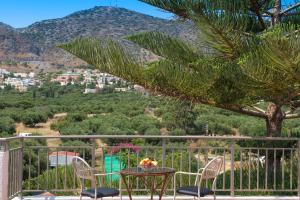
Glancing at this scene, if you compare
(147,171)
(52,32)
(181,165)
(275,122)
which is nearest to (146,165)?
(147,171)

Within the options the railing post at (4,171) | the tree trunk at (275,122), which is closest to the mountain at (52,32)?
the tree trunk at (275,122)

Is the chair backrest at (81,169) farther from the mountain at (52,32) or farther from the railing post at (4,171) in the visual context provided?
the mountain at (52,32)

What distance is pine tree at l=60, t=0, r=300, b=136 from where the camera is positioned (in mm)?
8617

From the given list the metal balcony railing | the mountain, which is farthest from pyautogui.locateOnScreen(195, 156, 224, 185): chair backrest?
the mountain

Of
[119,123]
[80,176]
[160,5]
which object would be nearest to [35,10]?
[119,123]

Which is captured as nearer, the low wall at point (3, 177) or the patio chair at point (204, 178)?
the patio chair at point (204, 178)

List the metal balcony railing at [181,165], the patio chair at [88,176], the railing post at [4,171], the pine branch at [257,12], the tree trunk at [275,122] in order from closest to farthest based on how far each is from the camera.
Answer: the patio chair at [88,176]
the railing post at [4,171]
the metal balcony railing at [181,165]
the tree trunk at [275,122]
the pine branch at [257,12]

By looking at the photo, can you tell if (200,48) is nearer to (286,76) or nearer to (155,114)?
(286,76)

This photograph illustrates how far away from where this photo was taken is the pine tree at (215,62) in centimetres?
862

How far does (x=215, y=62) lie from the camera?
9.66 metres

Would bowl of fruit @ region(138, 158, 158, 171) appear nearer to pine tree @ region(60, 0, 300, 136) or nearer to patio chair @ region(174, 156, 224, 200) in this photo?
patio chair @ region(174, 156, 224, 200)

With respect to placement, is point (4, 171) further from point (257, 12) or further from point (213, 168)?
point (257, 12)

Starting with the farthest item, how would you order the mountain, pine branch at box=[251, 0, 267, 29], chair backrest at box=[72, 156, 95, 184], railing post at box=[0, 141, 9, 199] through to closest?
the mountain
pine branch at box=[251, 0, 267, 29]
railing post at box=[0, 141, 9, 199]
chair backrest at box=[72, 156, 95, 184]

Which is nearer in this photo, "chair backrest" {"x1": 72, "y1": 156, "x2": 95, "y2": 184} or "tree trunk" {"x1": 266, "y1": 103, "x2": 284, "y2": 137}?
"chair backrest" {"x1": 72, "y1": 156, "x2": 95, "y2": 184}
